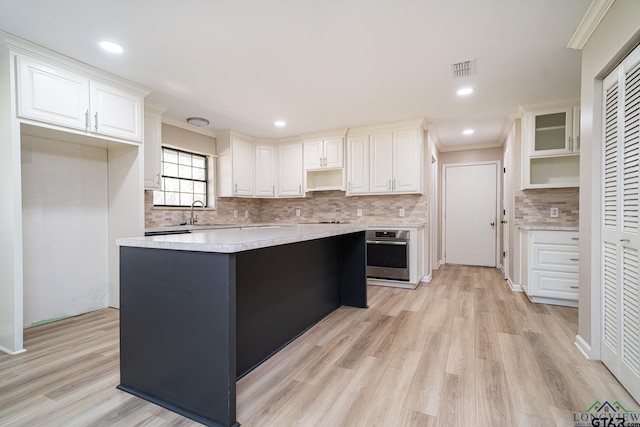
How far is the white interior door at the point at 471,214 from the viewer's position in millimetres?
5734

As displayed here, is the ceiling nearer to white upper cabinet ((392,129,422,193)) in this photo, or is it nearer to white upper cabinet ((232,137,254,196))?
white upper cabinet ((392,129,422,193))

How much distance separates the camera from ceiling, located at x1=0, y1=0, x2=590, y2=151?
2.00 meters

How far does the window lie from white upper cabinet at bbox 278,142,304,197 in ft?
4.16

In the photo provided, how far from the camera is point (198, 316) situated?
1511 millimetres

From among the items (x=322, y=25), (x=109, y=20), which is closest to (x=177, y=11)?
(x=109, y=20)

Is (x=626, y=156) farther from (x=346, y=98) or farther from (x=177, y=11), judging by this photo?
(x=177, y=11)

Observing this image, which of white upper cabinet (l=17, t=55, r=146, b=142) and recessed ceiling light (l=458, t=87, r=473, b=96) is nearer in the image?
white upper cabinet (l=17, t=55, r=146, b=142)

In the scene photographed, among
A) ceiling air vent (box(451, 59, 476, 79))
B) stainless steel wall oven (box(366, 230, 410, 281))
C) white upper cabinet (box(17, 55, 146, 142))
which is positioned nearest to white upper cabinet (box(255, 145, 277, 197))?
stainless steel wall oven (box(366, 230, 410, 281))

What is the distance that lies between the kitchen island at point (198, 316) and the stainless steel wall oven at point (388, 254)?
2.30 m

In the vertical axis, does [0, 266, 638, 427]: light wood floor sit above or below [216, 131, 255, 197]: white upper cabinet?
below

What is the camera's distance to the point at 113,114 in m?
2.91

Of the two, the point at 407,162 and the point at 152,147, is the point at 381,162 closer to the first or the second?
A: the point at 407,162

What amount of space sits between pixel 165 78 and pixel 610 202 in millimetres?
3709

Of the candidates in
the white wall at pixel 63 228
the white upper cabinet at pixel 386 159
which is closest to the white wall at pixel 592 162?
the white upper cabinet at pixel 386 159
